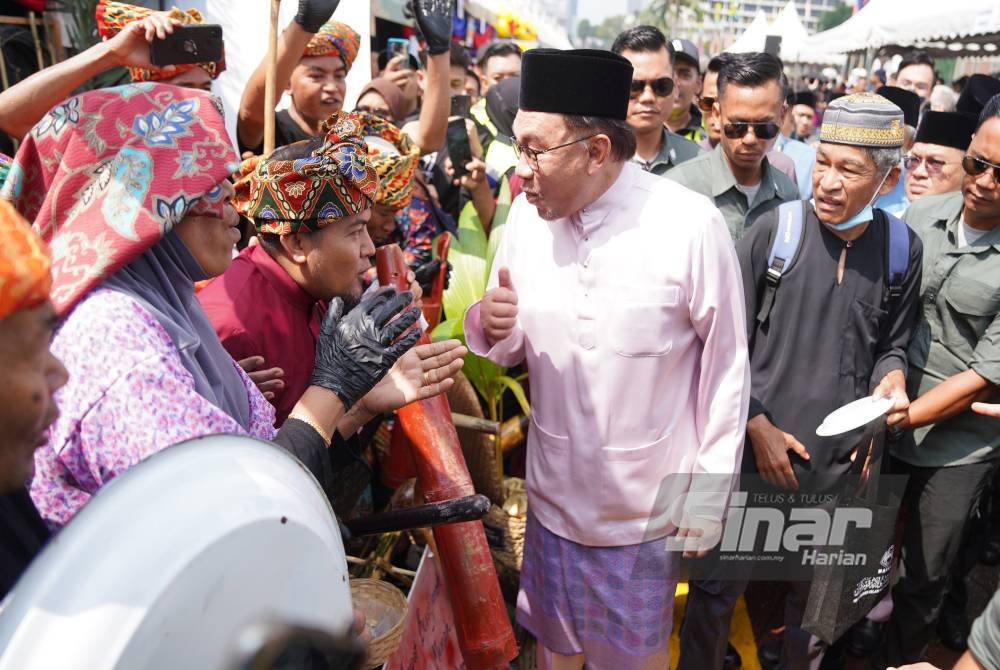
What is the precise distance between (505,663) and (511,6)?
55.1 ft

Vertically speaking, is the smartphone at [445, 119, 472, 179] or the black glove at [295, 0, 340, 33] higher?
the black glove at [295, 0, 340, 33]

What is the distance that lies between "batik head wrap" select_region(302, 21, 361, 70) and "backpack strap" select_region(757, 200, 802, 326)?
2260 millimetres

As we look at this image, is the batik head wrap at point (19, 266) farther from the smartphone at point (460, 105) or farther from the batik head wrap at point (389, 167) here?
the smartphone at point (460, 105)

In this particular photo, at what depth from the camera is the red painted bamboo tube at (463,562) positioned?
235 cm

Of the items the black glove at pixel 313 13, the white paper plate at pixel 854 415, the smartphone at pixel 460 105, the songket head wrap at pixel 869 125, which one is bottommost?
the white paper plate at pixel 854 415

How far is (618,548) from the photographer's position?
2348 millimetres

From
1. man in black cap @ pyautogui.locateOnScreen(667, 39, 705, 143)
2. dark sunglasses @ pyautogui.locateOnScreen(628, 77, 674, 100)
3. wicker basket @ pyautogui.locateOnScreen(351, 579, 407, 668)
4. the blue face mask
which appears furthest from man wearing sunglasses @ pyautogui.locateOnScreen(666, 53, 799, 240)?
wicker basket @ pyautogui.locateOnScreen(351, 579, 407, 668)

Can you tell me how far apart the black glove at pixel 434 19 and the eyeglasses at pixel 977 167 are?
2502 mm

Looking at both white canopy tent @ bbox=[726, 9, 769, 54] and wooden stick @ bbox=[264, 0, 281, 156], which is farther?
white canopy tent @ bbox=[726, 9, 769, 54]

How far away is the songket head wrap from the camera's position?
8.65 ft

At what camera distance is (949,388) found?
9.12ft

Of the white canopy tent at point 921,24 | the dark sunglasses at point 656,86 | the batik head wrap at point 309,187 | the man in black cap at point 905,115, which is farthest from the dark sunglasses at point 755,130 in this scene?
the white canopy tent at point 921,24

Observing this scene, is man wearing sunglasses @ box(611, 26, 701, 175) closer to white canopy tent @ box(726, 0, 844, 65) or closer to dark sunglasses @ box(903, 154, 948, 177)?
dark sunglasses @ box(903, 154, 948, 177)

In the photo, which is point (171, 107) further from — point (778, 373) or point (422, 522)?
point (778, 373)
